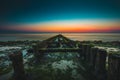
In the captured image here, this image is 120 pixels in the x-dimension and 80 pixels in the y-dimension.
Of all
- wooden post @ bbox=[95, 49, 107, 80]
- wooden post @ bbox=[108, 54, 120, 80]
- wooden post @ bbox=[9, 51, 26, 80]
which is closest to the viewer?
wooden post @ bbox=[108, 54, 120, 80]

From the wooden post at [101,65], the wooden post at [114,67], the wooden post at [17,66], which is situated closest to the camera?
the wooden post at [114,67]

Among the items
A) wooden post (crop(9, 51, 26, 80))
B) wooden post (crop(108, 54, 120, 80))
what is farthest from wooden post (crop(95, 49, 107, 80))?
wooden post (crop(9, 51, 26, 80))

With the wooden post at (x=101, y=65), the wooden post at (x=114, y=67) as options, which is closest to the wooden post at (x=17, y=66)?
the wooden post at (x=101, y=65)

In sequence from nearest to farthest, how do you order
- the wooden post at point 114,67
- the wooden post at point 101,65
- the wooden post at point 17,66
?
the wooden post at point 114,67, the wooden post at point 17,66, the wooden post at point 101,65

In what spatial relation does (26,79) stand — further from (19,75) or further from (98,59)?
(98,59)

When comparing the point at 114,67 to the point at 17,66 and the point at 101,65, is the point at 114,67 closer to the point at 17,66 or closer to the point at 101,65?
the point at 101,65

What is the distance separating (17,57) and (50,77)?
211cm

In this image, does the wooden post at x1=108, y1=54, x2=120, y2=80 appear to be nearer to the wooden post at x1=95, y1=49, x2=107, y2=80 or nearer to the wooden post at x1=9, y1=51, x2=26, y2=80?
the wooden post at x1=95, y1=49, x2=107, y2=80

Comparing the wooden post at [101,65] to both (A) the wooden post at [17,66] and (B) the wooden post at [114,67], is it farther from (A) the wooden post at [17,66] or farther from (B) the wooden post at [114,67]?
(A) the wooden post at [17,66]

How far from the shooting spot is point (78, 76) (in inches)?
220

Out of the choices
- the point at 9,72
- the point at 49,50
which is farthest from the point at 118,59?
the point at 9,72

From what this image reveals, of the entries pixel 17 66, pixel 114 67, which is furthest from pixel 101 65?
pixel 17 66

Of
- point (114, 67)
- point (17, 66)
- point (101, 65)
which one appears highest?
point (114, 67)

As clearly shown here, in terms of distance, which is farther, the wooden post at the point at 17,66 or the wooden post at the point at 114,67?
the wooden post at the point at 17,66
